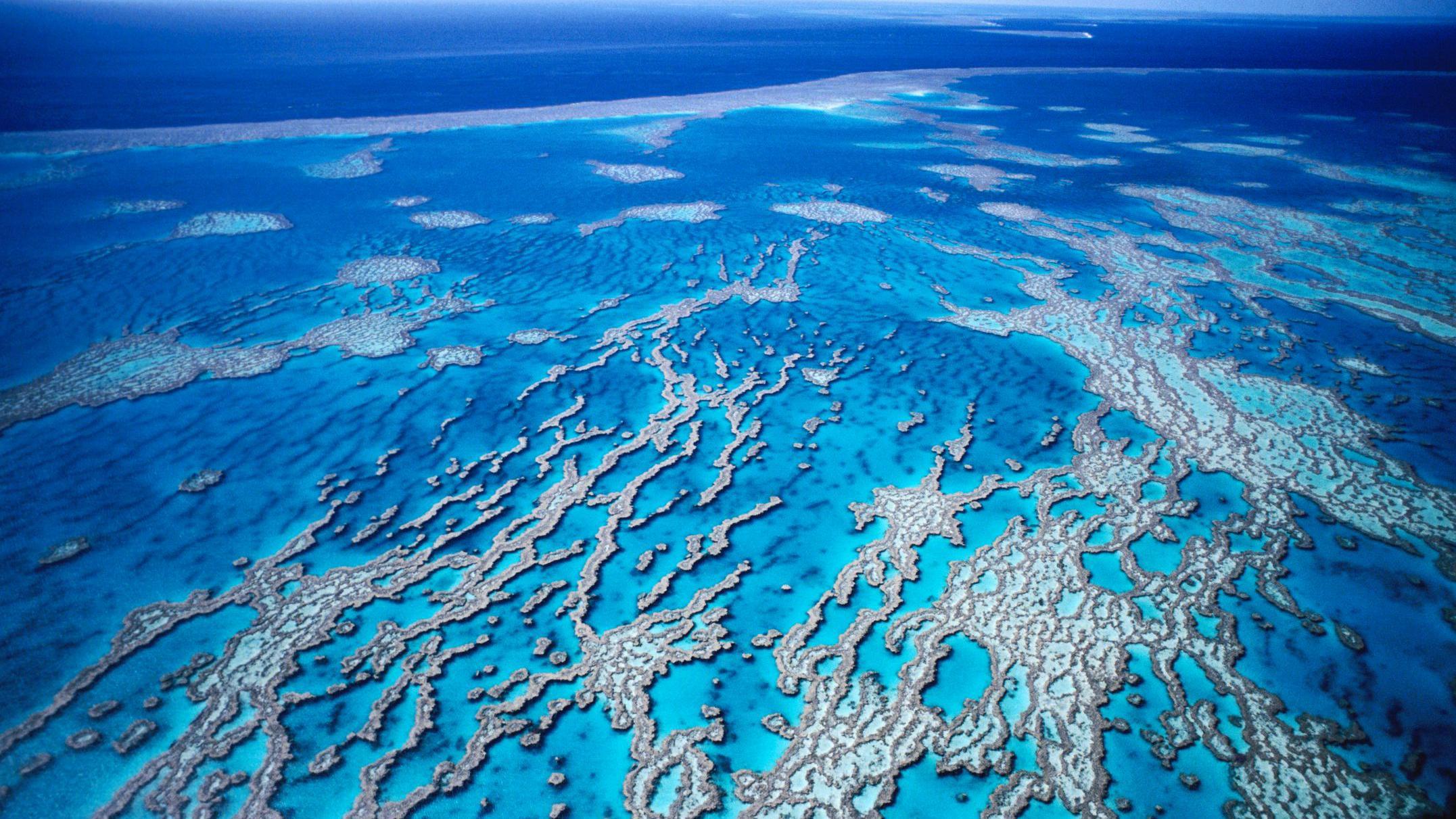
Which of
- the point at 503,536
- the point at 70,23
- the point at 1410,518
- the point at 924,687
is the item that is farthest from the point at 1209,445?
the point at 70,23

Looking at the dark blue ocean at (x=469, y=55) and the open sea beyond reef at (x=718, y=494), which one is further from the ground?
the dark blue ocean at (x=469, y=55)

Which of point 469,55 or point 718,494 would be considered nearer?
point 718,494

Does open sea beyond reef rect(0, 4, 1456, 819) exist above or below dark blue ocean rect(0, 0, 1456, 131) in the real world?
below

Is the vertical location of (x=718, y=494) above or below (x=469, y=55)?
below

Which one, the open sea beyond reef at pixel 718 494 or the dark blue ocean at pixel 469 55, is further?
the dark blue ocean at pixel 469 55

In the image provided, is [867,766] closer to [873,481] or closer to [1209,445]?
[873,481]
